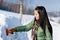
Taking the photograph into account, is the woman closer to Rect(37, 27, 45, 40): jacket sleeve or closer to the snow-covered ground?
Rect(37, 27, 45, 40): jacket sleeve

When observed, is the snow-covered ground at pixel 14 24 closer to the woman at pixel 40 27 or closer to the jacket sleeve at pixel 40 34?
the woman at pixel 40 27

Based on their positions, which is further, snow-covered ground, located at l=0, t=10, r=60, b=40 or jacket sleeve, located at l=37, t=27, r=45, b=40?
snow-covered ground, located at l=0, t=10, r=60, b=40

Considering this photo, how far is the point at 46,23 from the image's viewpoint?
1.59 metres

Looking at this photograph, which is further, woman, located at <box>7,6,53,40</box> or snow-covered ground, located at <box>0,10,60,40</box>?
snow-covered ground, located at <box>0,10,60,40</box>

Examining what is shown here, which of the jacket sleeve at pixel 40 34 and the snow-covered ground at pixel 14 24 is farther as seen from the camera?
the snow-covered ground at pixel 14 24

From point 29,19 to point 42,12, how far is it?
31 centimetres

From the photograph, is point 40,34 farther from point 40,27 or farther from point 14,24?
point 14,24

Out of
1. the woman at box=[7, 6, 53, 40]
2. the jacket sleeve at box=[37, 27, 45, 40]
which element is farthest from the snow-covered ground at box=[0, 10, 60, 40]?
the jacket sleeve at box=[37, 27, 45, 40]

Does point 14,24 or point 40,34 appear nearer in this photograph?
point 40,34

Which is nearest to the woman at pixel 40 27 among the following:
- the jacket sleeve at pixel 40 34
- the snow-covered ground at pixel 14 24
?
the jacket sleeve at pixel 40 34

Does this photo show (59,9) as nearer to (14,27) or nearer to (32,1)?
(32,1)

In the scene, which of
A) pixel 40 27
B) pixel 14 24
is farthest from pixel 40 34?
pixel 14 24

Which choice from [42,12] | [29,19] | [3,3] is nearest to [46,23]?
[42,12]

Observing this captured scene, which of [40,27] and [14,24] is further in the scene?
[14,24]
